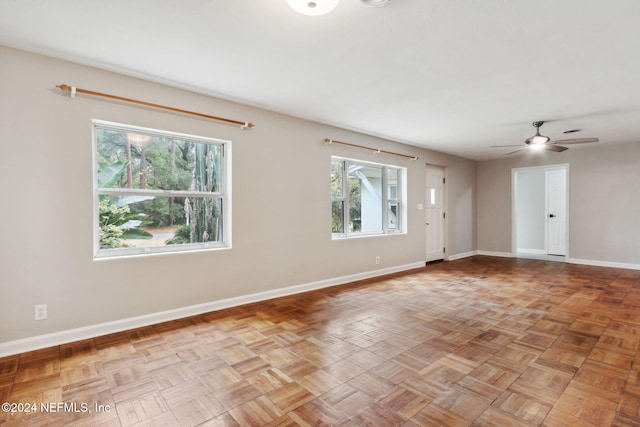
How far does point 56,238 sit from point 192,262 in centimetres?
115

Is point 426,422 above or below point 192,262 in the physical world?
below

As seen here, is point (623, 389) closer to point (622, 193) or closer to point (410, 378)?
point (410, 378)

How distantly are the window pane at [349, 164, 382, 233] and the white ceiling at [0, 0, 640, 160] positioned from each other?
1.47m

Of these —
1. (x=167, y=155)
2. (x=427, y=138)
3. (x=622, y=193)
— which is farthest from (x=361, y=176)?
(x=622, y=193)

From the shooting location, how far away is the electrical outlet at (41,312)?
2568 millimetres

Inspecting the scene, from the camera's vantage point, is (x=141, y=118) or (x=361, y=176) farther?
(x=361, y=176)

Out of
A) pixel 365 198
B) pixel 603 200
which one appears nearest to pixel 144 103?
pixel 365 198

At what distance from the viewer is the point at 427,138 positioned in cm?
554

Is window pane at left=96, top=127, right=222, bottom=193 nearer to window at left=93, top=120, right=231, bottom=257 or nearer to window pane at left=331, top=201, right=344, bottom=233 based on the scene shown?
window at left=93, top=120, right=231, bottom=257

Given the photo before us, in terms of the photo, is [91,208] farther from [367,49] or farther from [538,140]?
[538,140]

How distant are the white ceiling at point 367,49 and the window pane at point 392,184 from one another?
1.97m

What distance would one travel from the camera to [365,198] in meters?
5.46

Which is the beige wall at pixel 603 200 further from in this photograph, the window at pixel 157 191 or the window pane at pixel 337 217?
the window at pixel 157 191

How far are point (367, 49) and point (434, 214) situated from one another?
196 inches
